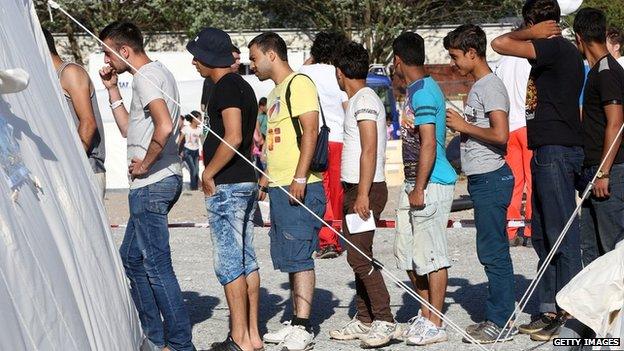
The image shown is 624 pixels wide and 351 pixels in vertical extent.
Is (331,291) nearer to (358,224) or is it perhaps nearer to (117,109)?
(358,224)

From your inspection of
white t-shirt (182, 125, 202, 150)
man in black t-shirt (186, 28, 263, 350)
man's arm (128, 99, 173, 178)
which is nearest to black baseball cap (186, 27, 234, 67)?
man in black t-shirt (186, 28, 263, 350)

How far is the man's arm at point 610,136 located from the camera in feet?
21.3

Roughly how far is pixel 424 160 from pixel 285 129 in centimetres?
83

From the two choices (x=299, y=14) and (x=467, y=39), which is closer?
(x=467, y=39)

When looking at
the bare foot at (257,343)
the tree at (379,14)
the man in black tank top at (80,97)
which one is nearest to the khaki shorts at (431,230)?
the bare foot at (257,343)

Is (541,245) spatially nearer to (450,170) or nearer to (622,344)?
(450,170)

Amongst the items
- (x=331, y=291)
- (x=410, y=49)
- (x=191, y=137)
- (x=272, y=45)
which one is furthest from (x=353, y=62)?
(x=191, y=137)

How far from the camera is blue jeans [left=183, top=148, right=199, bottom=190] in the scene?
19031 millimetres

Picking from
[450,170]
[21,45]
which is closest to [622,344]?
[21,45]

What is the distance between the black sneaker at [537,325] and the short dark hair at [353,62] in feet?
5.90

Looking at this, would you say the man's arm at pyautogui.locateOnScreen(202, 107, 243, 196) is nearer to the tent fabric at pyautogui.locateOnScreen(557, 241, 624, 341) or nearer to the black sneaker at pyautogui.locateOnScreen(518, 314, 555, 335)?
the black sneaker at pyautogui.locateOnScreen(518, 314, 555, 335)

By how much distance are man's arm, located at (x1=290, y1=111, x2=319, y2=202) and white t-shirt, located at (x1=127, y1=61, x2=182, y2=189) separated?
0.68 m

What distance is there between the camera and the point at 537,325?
695cm

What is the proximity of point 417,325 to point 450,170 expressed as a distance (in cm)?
94
